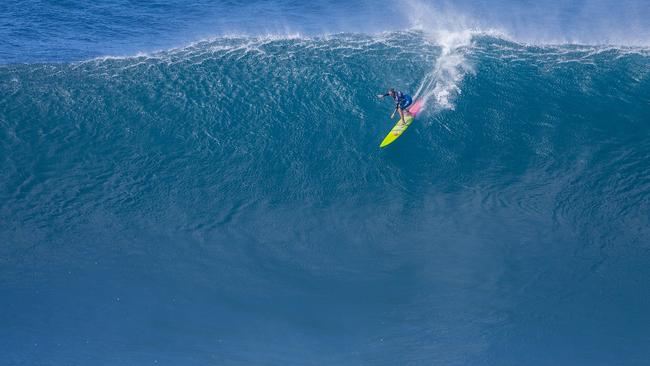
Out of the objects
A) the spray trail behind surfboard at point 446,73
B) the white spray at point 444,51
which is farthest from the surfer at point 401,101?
the white spray at point 444,51

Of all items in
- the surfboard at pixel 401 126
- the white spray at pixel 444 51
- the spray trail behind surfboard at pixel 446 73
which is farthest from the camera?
the white spray at pixel 444 51

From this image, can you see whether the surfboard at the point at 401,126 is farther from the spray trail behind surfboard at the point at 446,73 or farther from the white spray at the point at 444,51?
the white spray at the point at 444,51

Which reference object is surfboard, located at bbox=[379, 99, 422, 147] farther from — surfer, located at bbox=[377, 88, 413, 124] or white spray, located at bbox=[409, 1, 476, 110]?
white spray, located at bbox=[409, 1, 476, 110]

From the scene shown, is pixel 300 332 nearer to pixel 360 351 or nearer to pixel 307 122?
pixel 360 351

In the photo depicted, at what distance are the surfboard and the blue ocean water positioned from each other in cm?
37

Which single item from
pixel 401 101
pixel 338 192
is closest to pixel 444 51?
pixel 401 101

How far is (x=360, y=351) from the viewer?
924 inches

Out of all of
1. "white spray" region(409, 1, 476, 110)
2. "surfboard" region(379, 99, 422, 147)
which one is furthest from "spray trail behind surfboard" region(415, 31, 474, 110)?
"surfboard" region(379, 99, 422, 147)

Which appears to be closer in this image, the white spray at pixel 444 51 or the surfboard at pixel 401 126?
the surfboard at pixel 401 126

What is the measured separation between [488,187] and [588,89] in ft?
31.6

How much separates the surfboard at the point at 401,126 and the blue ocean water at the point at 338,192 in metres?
0.37

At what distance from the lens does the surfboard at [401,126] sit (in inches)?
1170

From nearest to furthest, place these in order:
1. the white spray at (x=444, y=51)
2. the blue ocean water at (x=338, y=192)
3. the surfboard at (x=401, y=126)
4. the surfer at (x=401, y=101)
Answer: the blue ocean water at (x=338, y=192), the surfer at (x=401, y=101), the surfboard at (x=401, y=126), the white spray at (x=444, y=51)

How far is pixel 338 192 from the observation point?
2786 cm
